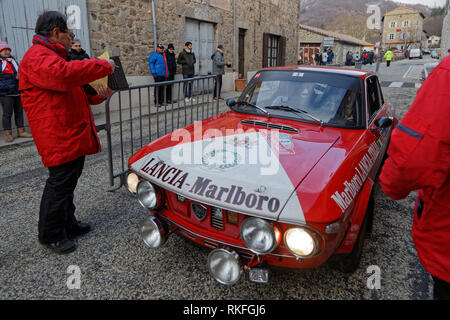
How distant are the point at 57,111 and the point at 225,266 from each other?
68.5 inches

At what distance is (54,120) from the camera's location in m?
2.47

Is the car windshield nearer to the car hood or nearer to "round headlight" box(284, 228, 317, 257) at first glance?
the car hood

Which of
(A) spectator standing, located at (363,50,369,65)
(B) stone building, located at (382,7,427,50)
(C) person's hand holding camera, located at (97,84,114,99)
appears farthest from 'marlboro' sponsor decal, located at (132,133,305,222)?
(B) stone building, located at (382,7,427,50)

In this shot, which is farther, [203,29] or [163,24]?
[203,29]

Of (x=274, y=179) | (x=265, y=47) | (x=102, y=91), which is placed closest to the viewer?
(x=274, y=179)

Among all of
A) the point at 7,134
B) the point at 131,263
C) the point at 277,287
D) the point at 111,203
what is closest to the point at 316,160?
the point at 277,287

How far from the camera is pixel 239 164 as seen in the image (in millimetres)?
2258

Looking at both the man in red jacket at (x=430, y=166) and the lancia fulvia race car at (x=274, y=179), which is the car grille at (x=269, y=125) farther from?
the man in red jacket at (x=430, y=166)

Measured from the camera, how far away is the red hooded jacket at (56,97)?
7.59 feet

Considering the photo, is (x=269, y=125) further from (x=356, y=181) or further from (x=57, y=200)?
(x=57, y=200)

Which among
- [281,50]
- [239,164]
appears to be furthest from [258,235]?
[281,50]

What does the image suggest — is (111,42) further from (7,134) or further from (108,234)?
(108,234)

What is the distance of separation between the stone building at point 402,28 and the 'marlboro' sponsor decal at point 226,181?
4290 inches

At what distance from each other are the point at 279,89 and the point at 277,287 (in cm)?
194
